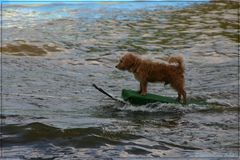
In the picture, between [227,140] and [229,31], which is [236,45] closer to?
[229,31]

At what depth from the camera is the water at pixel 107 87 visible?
7.39 meters

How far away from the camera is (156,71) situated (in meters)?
10.0

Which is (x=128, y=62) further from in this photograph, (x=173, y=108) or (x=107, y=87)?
(x=107, y=87)

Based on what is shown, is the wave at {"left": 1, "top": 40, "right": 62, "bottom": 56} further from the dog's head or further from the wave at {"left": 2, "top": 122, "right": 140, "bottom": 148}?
the wave at {"left": 2, "top": 122, "right": 140, "bottom": 148}

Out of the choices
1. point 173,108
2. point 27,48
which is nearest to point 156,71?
point 173,108

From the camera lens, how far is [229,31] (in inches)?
846

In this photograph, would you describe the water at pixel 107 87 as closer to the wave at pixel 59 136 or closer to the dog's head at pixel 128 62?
the wave at pixel 59 136

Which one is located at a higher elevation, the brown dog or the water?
the brown dog

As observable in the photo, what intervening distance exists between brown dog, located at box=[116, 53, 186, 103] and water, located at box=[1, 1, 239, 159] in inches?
20.6

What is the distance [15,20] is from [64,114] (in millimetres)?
15732

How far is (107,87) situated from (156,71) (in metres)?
2.53

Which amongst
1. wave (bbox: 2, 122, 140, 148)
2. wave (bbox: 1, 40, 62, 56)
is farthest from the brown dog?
wave (bbox: 1, 40, 62, 56)

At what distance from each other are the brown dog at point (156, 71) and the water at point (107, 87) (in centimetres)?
52

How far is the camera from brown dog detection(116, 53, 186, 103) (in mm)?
10008
